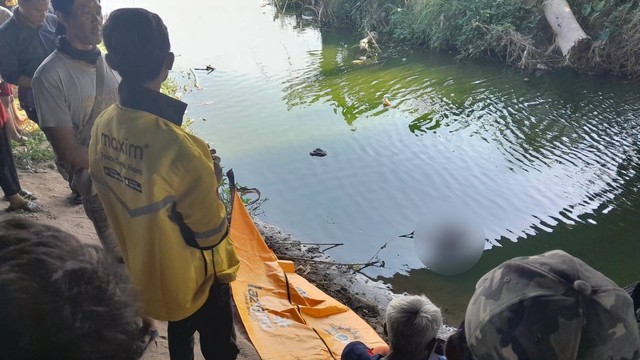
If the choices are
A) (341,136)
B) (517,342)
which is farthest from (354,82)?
(517,342)

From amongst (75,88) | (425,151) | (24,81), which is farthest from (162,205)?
(425,151)

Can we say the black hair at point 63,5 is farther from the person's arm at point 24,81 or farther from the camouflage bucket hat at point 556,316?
the camouflage bucket hat at point 556,316

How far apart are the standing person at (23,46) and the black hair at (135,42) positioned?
2280 millimetres

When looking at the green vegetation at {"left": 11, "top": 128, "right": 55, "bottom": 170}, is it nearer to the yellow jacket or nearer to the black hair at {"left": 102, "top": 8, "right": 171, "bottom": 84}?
the yellow jacket

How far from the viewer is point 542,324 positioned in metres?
1.11

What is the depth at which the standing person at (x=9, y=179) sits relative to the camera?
3.75 m

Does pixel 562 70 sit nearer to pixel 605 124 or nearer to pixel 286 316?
pixel 605 124

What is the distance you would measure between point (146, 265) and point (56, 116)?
1.00 metres

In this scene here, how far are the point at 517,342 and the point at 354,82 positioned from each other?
8660 millimetres

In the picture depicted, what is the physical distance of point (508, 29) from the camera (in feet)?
32.0

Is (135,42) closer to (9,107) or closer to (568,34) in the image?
(9,107)

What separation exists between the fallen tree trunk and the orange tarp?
7.08 meters


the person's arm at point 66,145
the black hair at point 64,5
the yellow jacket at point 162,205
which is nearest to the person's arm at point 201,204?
the yellow jacket at point 162,205

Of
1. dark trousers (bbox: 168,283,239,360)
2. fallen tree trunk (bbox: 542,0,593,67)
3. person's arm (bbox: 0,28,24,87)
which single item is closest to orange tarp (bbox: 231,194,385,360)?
dark trousers (bbox: 168,283,239,360)
